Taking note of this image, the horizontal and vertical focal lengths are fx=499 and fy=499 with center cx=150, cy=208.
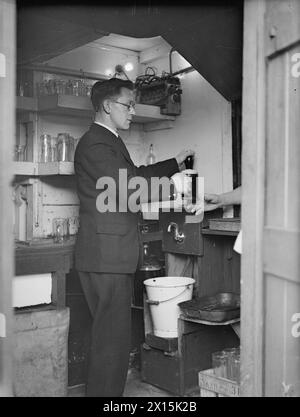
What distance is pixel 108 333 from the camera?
10.7 feet

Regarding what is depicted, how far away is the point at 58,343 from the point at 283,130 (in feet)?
6.81

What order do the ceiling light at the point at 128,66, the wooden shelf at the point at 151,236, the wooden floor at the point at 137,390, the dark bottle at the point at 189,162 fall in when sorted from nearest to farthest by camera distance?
the wooden floor at the point at 137,390 < the wooden shelf at the point at 151,236 < the dark bottle at the point at 189,162 < the ceiling light at the point at 128,66

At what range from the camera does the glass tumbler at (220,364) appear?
3135mm

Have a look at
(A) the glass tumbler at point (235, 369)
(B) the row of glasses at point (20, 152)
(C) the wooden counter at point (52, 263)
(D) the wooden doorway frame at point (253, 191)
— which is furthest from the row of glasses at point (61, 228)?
(D) the wooden doorway frame at point (253, 191)

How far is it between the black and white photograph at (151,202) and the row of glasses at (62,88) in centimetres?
1

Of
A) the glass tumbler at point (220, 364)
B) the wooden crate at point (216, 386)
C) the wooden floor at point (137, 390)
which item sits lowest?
the wooden floor at point (137, 390)

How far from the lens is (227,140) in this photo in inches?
169

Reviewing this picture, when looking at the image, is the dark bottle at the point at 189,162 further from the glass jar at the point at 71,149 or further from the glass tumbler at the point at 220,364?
the glass tumbler at the point at 220,364

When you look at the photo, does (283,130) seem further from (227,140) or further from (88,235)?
(227,140)

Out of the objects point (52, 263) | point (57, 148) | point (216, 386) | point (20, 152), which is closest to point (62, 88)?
point (57, 148)

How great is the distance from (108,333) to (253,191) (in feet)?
5.27

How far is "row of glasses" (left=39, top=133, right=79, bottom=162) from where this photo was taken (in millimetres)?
4250
